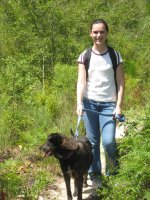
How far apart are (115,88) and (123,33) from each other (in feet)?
26.9

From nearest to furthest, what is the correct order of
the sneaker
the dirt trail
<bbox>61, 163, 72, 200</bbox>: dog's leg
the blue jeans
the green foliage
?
<bbox>61, 163, 72, 200</bbox>: dog's leg, the blue jeans, the dirt trail, the sneaker, the green foliage

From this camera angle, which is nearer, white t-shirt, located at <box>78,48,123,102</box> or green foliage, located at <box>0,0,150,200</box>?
white t-shirt, located at <box>78,48,123,102</box>

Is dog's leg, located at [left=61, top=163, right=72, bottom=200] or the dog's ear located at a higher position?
the dog's ear

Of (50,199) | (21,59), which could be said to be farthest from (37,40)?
(50,199)

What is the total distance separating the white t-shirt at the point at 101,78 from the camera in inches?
187

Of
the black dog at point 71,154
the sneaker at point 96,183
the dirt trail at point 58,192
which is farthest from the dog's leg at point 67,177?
the sneaker at point 96,183

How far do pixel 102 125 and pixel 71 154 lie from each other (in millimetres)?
586

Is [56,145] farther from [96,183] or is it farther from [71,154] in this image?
[96,183]

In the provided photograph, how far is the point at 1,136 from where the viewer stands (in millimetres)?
6809

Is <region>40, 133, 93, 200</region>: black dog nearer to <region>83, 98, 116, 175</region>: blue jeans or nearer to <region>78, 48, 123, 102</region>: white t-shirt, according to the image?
<region>83, 98, 116, 175</region>: blue jeans

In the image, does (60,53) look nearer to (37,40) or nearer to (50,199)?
(37,40)

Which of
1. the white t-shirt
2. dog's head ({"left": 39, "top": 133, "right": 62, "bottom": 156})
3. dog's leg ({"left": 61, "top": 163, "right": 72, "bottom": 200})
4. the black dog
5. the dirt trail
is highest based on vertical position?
the white t-shirt

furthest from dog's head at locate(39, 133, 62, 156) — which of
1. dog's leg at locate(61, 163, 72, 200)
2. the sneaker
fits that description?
the sneaker

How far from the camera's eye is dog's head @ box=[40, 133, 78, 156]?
4.44 m
